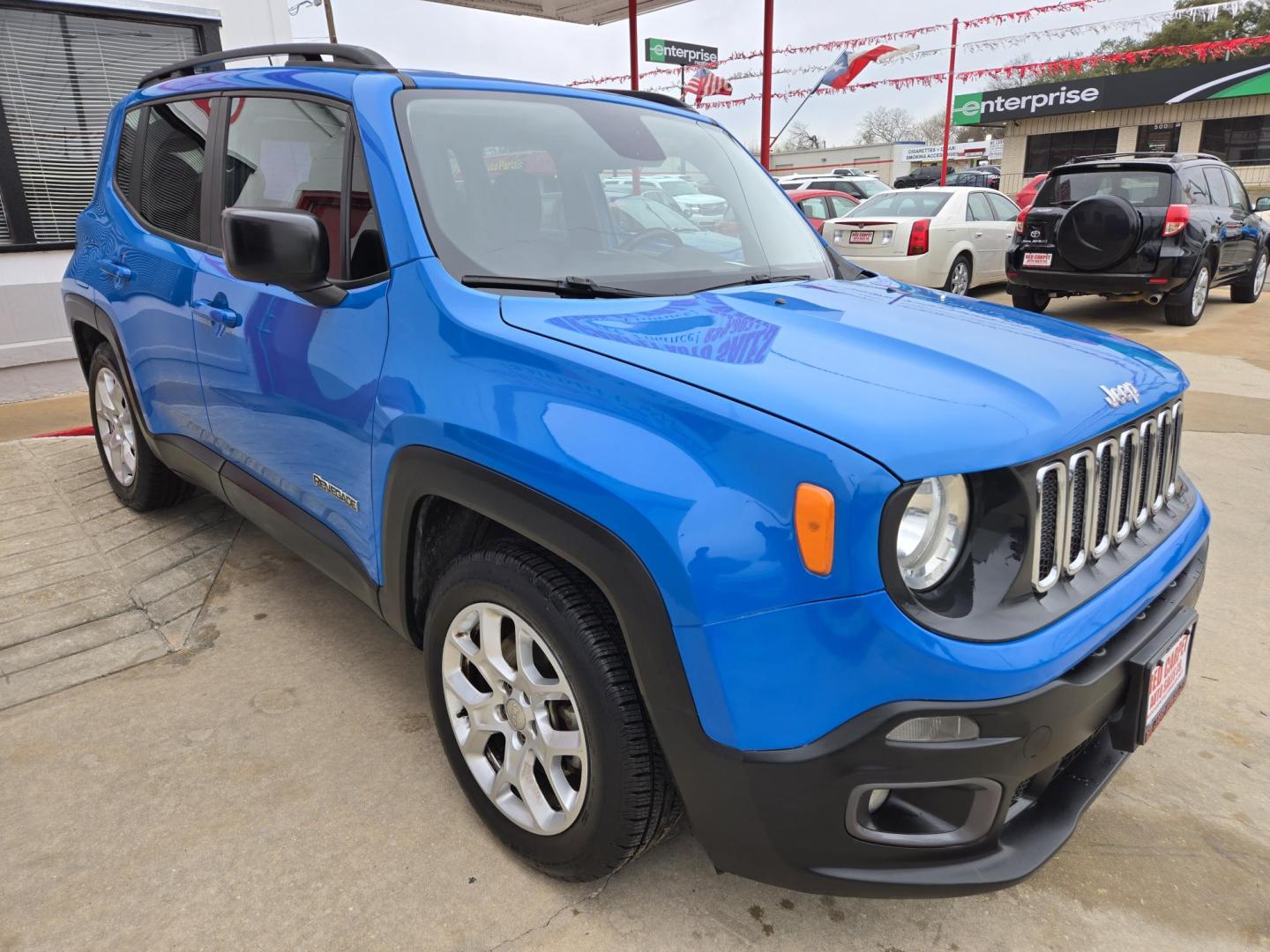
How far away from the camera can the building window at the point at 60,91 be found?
19.9ft

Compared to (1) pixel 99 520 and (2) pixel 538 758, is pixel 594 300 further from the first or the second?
(1) pixel 99 520

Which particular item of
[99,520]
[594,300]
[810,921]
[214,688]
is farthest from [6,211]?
[810,921]

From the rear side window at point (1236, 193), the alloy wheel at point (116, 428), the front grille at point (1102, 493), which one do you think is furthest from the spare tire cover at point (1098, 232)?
the alloy wheel at point (116, 428)

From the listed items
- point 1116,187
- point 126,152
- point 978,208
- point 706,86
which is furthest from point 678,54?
point 126,152

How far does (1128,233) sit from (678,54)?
1955 centimetres

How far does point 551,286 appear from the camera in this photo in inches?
84.4

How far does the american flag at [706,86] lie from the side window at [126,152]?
19.7 m

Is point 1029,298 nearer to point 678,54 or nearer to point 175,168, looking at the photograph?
point 175,168

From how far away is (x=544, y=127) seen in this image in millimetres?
2555

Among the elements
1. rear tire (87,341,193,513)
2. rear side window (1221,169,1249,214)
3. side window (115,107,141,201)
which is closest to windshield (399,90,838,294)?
side window (115,107,141,201)

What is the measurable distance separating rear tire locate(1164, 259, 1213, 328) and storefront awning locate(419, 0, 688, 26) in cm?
587

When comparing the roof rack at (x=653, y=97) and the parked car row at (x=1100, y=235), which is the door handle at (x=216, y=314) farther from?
the parked car row at (x=1100, y=235)

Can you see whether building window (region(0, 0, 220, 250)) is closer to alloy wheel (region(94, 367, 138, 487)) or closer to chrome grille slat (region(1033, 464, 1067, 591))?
alloy wheel (region(94, 367, 138, 487))

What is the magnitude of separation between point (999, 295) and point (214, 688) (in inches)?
452
